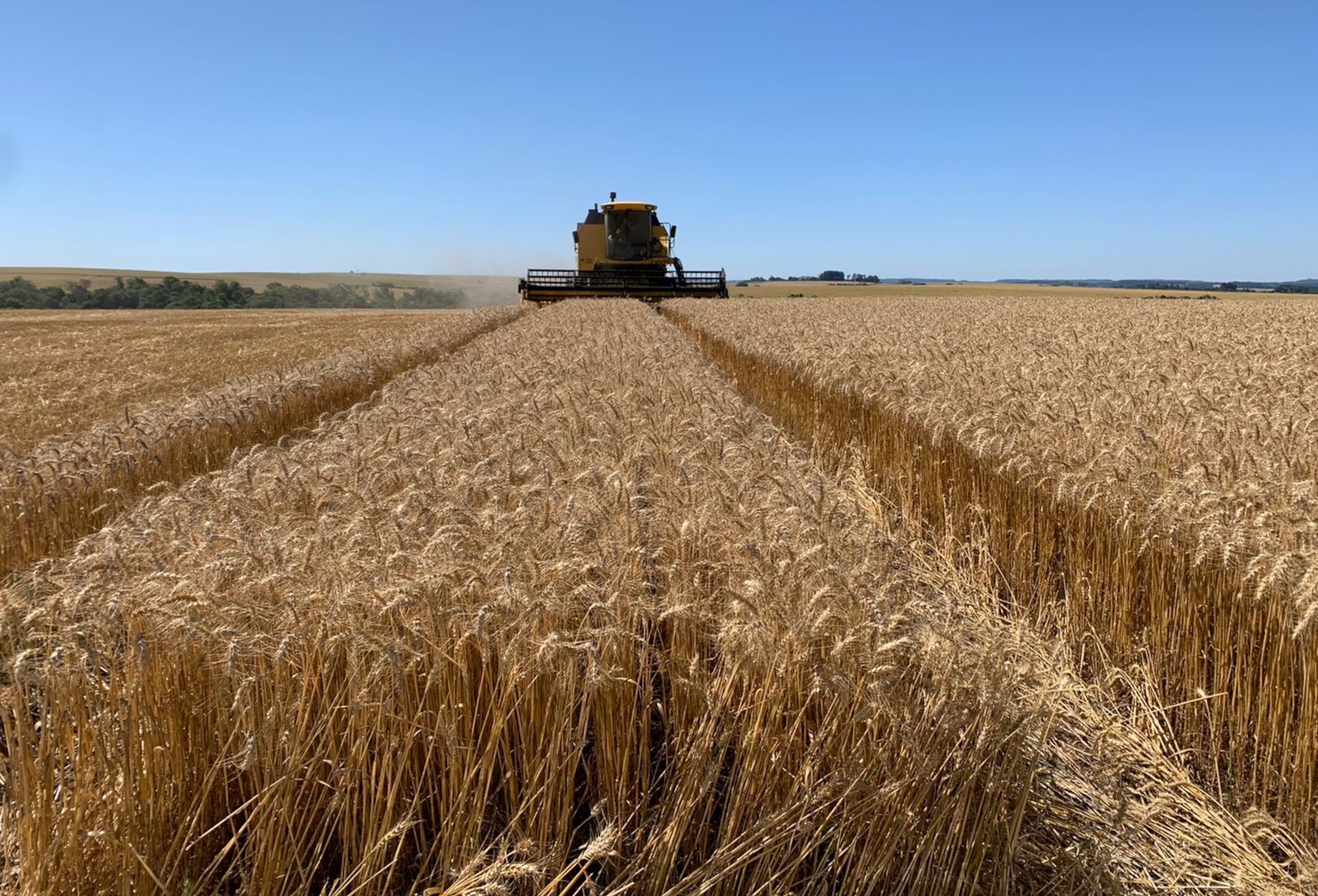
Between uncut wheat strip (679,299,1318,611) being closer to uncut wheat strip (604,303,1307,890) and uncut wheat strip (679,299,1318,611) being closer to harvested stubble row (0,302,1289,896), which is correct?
uncut wheat strip (604,303,1307,890)

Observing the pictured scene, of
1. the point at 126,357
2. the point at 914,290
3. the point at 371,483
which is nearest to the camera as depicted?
the point at 371,483

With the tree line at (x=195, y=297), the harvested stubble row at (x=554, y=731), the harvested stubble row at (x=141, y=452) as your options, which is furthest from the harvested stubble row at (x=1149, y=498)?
the tree line at (x=195, y=297)

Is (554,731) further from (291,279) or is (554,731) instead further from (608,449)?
(291,279)

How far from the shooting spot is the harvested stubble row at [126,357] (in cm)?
1124

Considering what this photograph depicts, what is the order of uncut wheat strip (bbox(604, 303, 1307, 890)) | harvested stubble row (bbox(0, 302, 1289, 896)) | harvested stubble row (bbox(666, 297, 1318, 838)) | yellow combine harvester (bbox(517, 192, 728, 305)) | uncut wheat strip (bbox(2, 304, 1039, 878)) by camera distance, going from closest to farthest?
1. harvested stubble row (bbox(0, 302, 1289, 896))
2. uncut wheat strip (bbox(2, 304, 1039, 878))
3. uncut wheat strip (bbox(604, 303, 1307, 890))
4. harvested stubble row (bbox(666, 297, 1318, 838))
5. yellow combine harvester (bbox(517, 192, 728, 305))

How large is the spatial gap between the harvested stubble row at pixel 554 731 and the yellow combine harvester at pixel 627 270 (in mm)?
27622

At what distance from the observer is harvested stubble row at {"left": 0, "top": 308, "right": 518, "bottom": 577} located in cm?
515

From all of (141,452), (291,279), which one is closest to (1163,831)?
(141,452)

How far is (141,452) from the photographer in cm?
654

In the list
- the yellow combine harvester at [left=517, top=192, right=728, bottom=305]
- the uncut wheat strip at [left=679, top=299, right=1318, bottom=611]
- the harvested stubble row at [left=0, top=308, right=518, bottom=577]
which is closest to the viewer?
the uncut wheat strip at [left=679, top=299, right=1318, bottom=611]

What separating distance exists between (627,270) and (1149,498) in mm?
28022

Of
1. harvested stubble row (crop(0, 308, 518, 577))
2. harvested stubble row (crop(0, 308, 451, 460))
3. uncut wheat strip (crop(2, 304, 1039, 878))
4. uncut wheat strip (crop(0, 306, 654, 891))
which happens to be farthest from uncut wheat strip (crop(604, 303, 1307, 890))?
harvested stubble row (crop(0, 308, 451, 460))

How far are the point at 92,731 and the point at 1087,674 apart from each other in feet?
12.6

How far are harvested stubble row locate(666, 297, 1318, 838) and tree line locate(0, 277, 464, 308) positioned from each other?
59.0 meters
